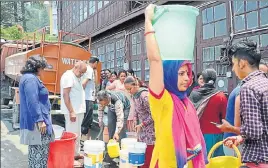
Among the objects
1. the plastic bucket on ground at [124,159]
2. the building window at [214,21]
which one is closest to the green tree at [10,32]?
the plastic bucket on ground at [124,159]

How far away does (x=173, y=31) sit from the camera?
1.81 meters

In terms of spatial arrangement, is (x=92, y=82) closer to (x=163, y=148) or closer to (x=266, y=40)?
(x=266, y=40)

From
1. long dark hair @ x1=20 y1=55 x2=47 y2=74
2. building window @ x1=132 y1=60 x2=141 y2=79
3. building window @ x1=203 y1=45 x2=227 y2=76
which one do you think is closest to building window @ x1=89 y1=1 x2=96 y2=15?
building window @ x1=132 y1=60 x2=141 y2=79

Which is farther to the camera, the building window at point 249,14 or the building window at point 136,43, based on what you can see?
the building window at point 136,43

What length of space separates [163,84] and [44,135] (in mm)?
2260

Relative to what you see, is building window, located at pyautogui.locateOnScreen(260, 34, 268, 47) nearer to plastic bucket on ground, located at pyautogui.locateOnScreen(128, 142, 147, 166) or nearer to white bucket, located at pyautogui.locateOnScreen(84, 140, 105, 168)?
plastic bucket on ground, located at pyautogui.locateOnScreen(128, 142, 147, 166)

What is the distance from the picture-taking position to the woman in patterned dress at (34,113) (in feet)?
10.7

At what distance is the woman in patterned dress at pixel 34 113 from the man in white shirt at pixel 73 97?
1099mm

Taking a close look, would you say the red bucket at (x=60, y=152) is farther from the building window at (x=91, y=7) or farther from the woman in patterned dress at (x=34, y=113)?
the building window at (x=91, y=7)

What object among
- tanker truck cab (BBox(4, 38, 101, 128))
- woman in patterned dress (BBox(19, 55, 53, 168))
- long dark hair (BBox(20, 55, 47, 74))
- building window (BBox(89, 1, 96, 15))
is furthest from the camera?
building window (BBox(89, 1, 96, 15))

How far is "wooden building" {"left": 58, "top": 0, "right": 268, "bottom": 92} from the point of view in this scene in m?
4.80

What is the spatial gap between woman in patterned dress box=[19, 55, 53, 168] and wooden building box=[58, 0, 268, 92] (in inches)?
123

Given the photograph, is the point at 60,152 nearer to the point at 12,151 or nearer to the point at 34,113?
the point at 34,113

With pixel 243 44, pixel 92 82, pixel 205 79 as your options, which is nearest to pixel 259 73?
pixel 243 44
